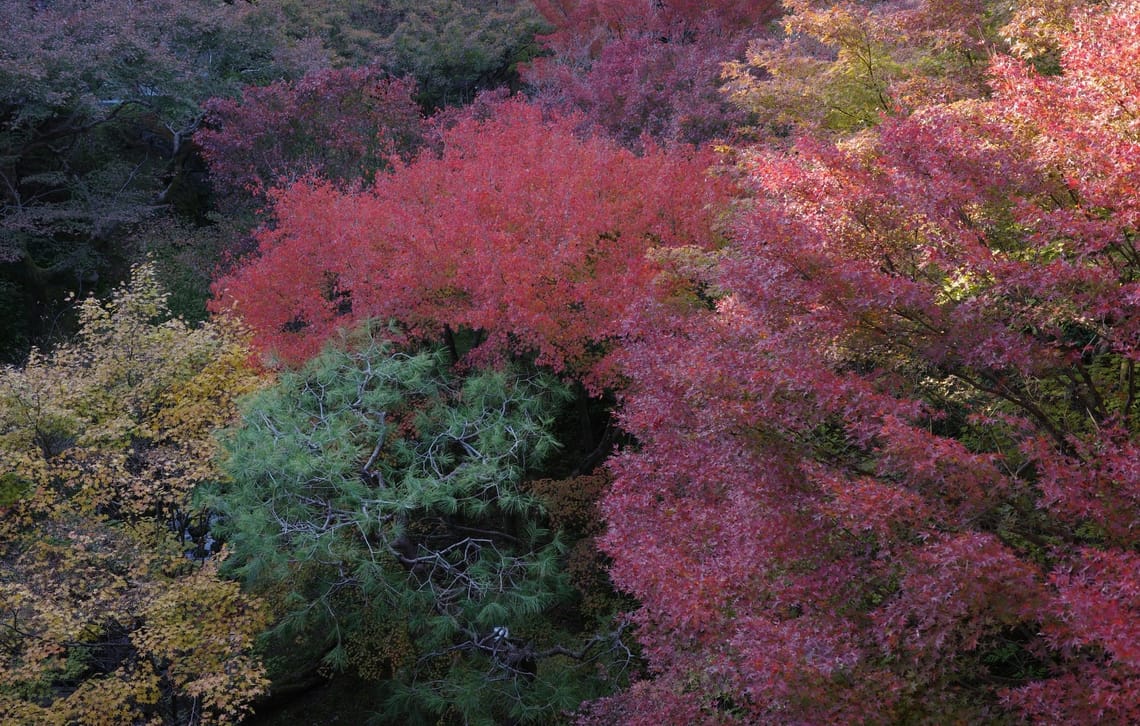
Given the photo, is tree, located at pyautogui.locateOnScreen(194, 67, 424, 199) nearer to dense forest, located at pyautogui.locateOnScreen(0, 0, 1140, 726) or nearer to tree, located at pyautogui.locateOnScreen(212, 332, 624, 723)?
dense forest, located at pyautogui.locateOnScreen(0, 0, 1140, 726)

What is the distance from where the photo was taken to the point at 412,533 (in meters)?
13.1

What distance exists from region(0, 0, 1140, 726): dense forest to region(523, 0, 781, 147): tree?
7.1 inches

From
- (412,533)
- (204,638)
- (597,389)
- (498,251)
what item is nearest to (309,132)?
(498,251)

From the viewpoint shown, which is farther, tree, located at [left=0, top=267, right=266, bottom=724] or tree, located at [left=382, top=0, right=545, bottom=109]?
tree, located at [left=382, top=0, right=545, bottom=109]

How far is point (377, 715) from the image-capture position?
45.1ft

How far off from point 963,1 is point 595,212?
635 centimetres

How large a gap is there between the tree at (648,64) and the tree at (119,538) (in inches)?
407

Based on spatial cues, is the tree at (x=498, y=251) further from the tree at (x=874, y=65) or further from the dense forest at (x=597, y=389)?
the tree at (x=874, y=65)

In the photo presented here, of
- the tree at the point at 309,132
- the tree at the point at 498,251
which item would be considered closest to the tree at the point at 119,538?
the tree at the point at 498,251

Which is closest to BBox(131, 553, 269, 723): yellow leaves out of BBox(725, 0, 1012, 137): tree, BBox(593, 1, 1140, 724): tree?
BBox(593, 1, 1140, 724): tree

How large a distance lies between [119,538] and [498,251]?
6.41m

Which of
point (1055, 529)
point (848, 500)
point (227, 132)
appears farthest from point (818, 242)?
point (227, 132)

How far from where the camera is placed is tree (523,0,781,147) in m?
19.7

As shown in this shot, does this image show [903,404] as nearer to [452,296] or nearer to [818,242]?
[818,242]
